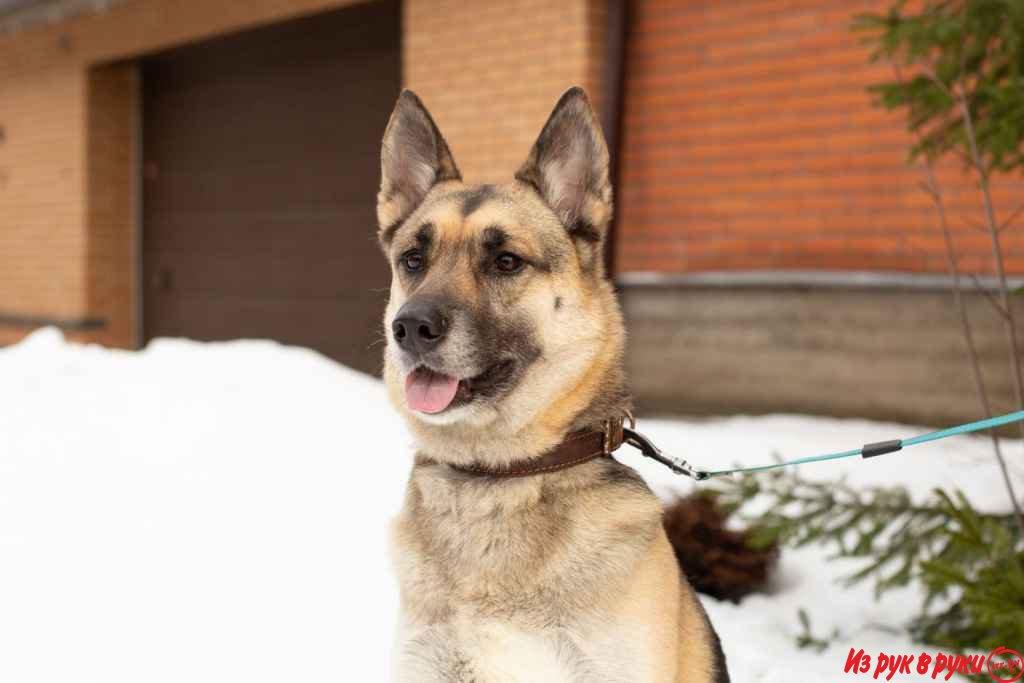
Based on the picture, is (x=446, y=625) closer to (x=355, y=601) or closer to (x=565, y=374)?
(x=565, y=374)

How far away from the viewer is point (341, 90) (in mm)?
9016

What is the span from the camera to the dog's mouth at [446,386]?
236cm

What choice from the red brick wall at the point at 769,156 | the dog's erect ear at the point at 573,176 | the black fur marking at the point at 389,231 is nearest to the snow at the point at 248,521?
the black fur marking at the point at 389,231

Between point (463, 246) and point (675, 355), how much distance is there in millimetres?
4559

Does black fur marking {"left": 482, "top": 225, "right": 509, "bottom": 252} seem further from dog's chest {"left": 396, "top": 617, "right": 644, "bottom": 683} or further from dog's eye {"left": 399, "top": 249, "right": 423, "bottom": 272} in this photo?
dog's chest {"left": 396, "top": 617, "right": 644, "bottom": 683}

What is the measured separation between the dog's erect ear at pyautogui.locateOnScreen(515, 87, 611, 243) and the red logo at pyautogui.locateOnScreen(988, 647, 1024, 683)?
1.74m

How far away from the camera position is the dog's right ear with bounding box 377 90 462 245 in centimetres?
272

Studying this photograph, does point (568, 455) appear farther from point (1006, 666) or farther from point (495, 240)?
point (1006, 666)

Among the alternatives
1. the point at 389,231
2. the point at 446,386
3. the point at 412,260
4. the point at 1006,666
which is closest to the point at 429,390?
the point at 446,386

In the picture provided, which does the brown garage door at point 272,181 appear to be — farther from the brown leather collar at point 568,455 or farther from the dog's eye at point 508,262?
the brown leather collar at point 568,455

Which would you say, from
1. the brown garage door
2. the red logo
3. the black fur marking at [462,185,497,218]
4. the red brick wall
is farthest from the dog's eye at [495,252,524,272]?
the brown garage door

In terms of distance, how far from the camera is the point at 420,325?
2.29 m

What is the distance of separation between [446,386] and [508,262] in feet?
1.29

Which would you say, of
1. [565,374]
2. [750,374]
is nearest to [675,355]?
[750,374]
